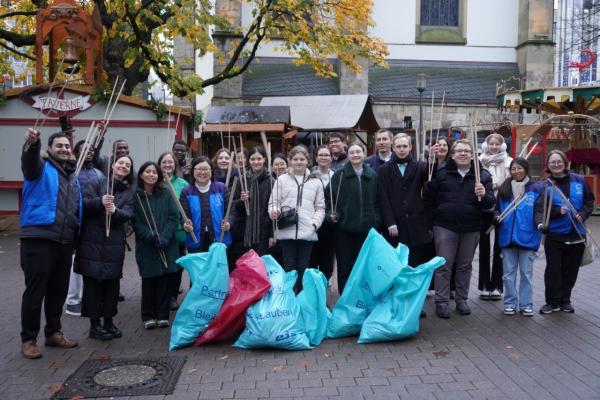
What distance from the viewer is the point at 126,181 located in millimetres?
5945

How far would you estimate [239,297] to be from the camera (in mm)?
5352

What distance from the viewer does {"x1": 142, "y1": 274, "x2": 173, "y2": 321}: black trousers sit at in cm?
607

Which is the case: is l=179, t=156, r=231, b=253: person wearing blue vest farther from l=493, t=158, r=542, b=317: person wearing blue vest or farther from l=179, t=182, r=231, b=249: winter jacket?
l=493, t=158, r=542, b=317: person wearing blue vest

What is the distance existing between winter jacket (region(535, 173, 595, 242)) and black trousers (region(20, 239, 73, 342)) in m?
4.39

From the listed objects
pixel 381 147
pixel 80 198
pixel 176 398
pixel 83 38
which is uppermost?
pixel 83 38

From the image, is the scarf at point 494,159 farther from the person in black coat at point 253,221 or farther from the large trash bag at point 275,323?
the large trash bag at point 275,323

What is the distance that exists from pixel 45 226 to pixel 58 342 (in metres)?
1.05

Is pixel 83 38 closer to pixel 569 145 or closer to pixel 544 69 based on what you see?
pixel 569 145

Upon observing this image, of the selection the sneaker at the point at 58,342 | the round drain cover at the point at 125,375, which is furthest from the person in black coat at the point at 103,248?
the round drain cover at the point at 125,375

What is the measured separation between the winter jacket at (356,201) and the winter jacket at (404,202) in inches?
3.2

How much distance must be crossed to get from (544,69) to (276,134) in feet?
51.8

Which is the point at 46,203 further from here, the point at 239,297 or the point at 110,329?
the point at 239,297

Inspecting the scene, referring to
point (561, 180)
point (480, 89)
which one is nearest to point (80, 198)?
point (561, 180)

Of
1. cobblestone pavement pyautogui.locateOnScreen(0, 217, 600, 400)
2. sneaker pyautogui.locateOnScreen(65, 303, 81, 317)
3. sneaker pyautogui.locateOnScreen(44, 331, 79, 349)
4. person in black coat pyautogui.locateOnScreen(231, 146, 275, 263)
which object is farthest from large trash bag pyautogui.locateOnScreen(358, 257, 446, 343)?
sneaker pyautogui.locateOnScreen(65, 303, 81, 317)
